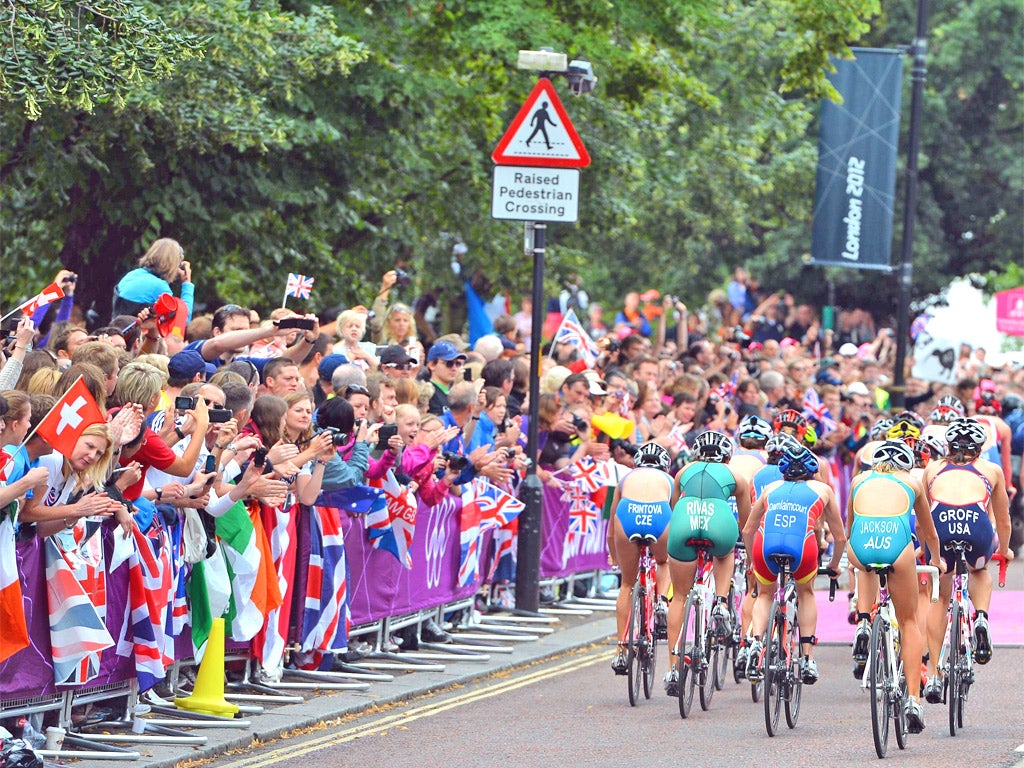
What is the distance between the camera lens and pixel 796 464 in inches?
460

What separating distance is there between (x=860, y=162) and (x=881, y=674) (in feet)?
52.2

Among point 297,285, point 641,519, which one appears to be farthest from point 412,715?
point 297,285

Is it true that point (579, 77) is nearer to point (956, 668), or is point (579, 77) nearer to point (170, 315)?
point (170, 315)

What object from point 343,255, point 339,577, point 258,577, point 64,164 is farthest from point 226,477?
point 343,255

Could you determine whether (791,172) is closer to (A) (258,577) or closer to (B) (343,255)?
(B) (343,255)

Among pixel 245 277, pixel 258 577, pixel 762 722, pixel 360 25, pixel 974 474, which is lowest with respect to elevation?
pixel 762 722

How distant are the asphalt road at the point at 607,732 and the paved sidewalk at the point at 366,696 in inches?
3.4

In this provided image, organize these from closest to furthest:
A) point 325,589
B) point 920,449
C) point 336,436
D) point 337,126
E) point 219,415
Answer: point 219,415 < point 336,436 < point 325,589 < point 920,449 < point 337,126

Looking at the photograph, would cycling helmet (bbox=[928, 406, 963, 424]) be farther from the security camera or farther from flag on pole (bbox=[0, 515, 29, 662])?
flag on pole (bbox=[0, 515, 29, 662])

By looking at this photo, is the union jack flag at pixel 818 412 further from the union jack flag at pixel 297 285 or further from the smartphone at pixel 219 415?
the smartphone at pixel 219 415

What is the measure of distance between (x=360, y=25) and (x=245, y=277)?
2.66 meters

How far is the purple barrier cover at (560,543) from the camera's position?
56.0 ft

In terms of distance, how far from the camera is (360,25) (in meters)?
19.8

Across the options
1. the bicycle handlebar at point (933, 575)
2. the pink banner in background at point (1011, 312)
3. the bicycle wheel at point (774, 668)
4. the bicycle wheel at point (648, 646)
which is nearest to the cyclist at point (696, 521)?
the bicycle wheel at point (648, 646)
